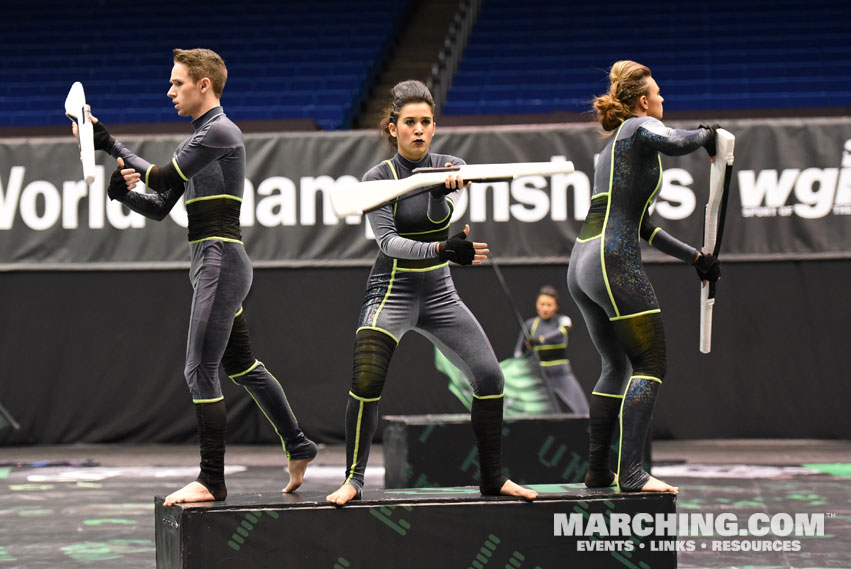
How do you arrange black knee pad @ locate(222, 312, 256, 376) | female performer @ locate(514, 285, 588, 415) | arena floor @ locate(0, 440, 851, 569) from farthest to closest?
female performer @ locate(514, 285, 588, 415) < arena floor @ locate(0, 440, 851, 569) < black knee pad @ locate(222, 312, 256, 376)

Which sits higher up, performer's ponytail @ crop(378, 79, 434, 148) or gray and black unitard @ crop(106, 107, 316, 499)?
performer's ponytail @ crop(378, 79, 434, 148)

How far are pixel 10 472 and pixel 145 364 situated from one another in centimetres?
217

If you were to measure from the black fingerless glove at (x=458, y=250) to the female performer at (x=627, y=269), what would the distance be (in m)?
0.62

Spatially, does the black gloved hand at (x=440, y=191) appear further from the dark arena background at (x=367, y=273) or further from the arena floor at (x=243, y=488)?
the dark arena background at (x=367, y=273)

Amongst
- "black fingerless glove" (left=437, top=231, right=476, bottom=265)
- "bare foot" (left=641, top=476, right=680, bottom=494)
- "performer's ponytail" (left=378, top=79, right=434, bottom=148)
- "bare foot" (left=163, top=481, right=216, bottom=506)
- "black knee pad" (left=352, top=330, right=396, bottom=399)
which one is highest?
"performer's ponytail" (left=378, top=79, right=434, bottom=148)

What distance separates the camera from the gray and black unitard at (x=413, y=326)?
407 centimetres

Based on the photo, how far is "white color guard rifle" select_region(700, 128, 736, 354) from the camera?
4125mm

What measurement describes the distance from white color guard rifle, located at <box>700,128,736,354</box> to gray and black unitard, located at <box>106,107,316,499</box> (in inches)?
71.9

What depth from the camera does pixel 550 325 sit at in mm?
9734

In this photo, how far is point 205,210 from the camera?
410cm

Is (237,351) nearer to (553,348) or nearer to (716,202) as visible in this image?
(716,202)

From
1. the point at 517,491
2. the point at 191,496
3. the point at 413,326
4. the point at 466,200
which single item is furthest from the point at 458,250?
the point at 466,200

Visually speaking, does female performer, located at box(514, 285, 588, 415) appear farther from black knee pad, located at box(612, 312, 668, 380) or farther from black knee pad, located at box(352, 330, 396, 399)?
black knee pad, located at box(352, 330, 396, 399)

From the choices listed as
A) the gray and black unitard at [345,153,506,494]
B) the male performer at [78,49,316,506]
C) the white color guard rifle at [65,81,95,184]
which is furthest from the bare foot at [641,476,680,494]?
the white color guard rifle at [65,81,95,184]
